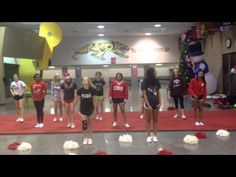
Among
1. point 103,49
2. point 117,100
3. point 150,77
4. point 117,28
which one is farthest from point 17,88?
point 103,49

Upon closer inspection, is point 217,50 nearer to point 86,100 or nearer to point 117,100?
point 117,100

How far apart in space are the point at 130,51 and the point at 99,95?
13.4 meters

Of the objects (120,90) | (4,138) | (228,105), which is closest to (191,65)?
(228,105)

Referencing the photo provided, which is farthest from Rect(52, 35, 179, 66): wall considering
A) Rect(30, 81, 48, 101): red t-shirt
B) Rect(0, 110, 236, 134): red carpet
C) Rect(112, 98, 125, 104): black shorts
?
Rect(112, 98, 125, 104): black shorts

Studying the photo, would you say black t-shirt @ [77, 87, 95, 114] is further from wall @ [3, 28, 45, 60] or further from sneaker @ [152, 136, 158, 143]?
wall @ [3, 28, 45, 60]

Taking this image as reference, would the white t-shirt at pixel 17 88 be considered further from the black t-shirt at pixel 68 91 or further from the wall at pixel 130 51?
the wall at pixel 130 51

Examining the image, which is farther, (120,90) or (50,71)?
(50,71)

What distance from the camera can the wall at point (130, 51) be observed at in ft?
76.9

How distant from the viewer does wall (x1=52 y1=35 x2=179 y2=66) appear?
23.5m

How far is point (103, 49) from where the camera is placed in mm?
23359

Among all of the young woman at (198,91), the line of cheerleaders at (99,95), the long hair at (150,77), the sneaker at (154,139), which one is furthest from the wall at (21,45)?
the sneaker at (154,139)

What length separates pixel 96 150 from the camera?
7.01m
